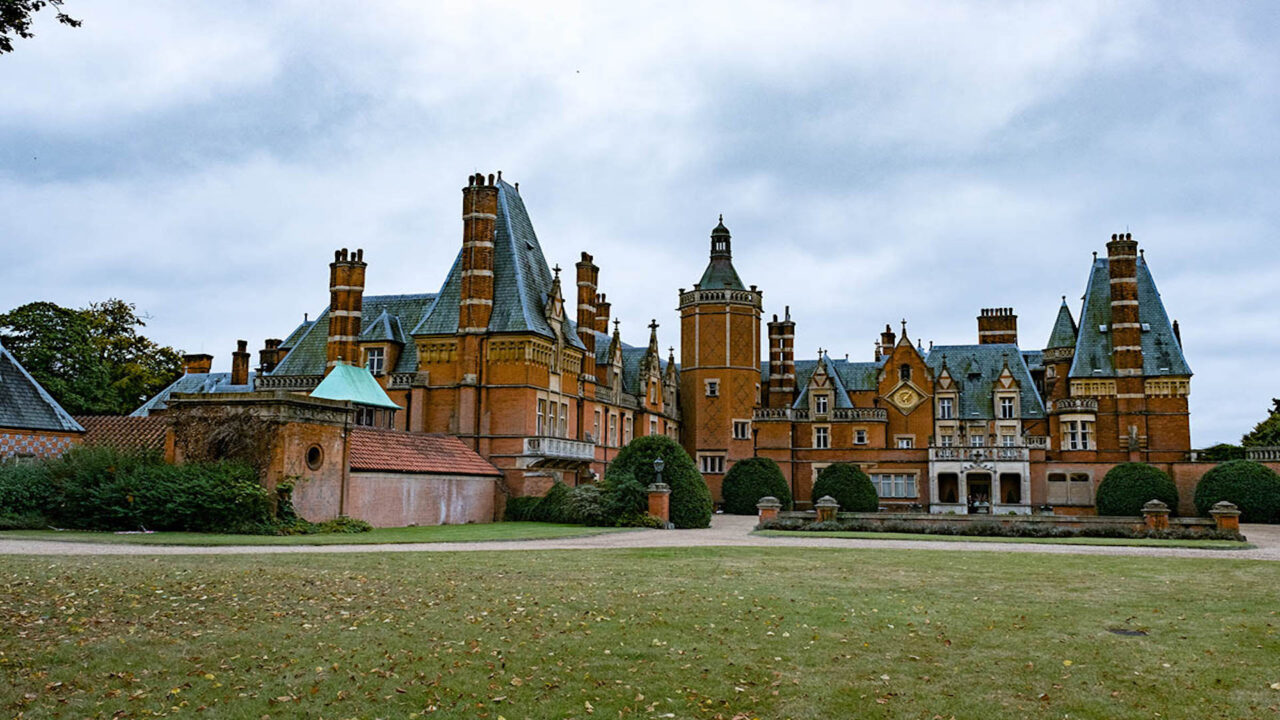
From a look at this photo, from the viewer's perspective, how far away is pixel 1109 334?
5872 cm

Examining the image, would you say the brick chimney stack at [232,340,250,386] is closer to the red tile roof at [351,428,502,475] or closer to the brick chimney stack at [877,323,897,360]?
the red tile roof at [351,428,502,475]

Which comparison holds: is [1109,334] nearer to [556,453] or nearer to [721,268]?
[721,268]

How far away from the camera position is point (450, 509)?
39.7 m

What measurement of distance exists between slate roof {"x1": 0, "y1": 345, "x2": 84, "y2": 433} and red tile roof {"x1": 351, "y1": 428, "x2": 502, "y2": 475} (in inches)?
389

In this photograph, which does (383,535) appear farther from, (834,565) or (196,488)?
(834,565)

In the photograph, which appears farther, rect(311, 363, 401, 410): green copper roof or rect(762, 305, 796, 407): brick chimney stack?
rect(762, 305, 796, 407): brick chimney stack

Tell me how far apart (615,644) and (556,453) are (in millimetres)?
34617

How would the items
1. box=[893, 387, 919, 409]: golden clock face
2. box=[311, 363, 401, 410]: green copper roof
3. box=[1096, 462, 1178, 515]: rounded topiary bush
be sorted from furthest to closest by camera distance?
box=[893, 387, 919, 409]: golden clock face, box=[1096, 462, 1178, 515]: rounded topiary bush, box=[311, 363, 401, 410]: green copper roof

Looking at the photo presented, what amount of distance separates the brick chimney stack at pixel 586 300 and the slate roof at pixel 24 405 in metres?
26.2

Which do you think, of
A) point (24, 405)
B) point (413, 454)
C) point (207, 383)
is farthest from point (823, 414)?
point (24, 405)

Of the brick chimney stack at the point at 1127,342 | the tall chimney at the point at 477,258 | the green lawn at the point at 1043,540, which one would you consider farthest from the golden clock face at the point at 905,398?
the green lawn at the point at 1043,540

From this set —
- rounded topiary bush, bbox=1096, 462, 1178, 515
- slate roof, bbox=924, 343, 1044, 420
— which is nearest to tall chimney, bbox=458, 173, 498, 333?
slate roof, bbox=924, 343, 1044, 420

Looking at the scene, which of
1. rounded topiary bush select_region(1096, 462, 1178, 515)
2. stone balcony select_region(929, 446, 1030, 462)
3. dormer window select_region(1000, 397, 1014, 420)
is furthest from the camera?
dormer window select_region(1000, 397, 1014, 420)

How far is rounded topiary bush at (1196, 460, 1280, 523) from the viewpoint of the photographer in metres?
45.9
